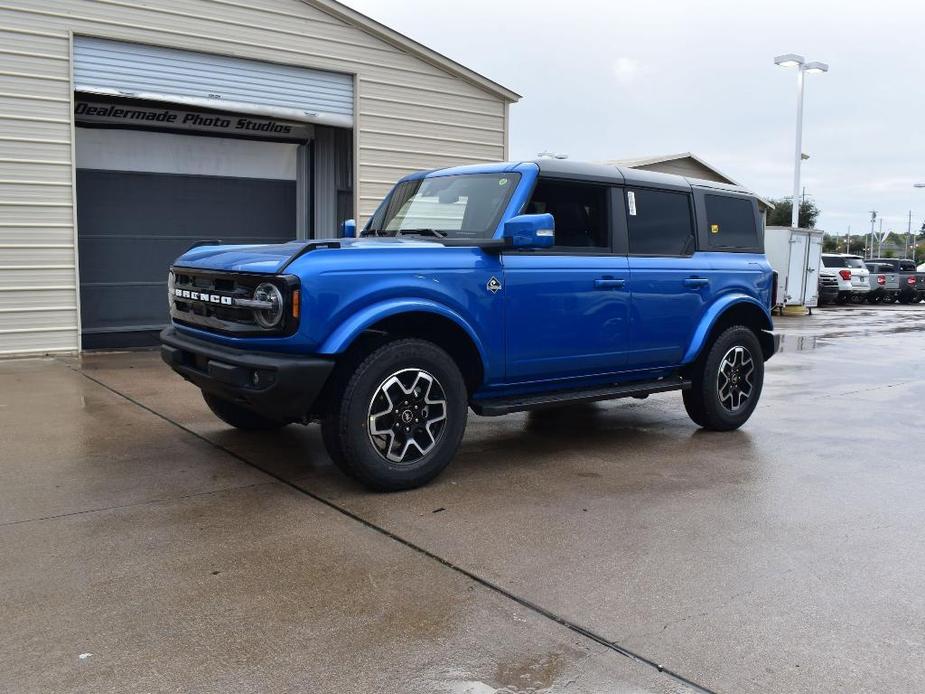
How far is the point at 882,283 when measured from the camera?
29938mm

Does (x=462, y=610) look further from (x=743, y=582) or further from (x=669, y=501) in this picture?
(x=669, y=501)

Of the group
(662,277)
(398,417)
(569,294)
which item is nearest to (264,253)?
(398,417)

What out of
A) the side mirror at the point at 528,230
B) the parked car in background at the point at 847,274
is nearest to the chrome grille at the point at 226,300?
the side mirror at the point at 528,230

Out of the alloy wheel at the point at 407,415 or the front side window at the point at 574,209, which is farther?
the front side window at the point at 574,209

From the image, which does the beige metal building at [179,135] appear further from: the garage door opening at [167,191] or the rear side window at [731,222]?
the rear side window at [731,222]

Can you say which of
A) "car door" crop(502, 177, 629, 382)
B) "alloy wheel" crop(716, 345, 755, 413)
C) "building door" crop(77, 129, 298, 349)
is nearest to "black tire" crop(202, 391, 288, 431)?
"car door" crop(502, 177, 629, 382)

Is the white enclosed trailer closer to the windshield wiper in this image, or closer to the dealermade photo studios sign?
the dealermade photo studios sign

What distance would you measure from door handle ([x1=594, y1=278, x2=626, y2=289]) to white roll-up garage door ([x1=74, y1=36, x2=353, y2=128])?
7.82 meters

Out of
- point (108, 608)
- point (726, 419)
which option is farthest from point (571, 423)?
point (108, 608)

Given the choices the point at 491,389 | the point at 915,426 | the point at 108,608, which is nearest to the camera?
the point at 108,608

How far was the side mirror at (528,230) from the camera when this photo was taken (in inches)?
201

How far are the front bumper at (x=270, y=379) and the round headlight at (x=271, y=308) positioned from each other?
0.59ft

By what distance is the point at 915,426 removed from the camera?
24.0ft

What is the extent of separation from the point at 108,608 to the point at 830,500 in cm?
389
